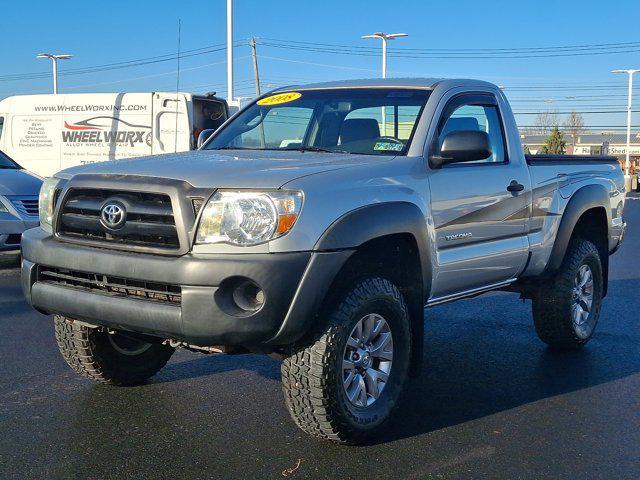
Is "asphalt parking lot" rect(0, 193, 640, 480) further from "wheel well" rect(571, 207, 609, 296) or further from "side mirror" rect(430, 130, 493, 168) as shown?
"side mirror" rect(430, 130, 493, 168)

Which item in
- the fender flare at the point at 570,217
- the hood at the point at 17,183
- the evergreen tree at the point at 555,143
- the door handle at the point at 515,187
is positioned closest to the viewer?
the door handle at the point at 515,187

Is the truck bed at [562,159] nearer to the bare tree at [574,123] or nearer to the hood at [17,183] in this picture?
the hood at [17,183]

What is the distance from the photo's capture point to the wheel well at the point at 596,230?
20.8 feet

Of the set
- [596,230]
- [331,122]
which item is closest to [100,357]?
[331,122]

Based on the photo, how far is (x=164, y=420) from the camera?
4457 mm

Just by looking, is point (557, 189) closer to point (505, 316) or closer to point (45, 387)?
point (505, 316)

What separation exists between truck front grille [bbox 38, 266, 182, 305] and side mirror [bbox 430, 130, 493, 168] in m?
1.75

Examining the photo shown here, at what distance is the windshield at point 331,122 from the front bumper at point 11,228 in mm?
4837

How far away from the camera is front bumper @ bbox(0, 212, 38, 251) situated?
9469 mm

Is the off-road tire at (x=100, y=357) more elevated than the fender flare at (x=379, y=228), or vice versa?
the fender flare at (x=379, y=228)

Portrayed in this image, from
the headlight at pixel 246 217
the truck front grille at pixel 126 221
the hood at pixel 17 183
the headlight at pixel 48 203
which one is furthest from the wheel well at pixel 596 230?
the hood at pixel 17 183

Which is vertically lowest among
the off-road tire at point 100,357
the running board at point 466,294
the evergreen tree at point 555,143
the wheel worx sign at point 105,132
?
the off-road tire at point 100,357

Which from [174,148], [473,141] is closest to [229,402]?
[473,141]

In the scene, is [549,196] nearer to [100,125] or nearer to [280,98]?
[280,98]
